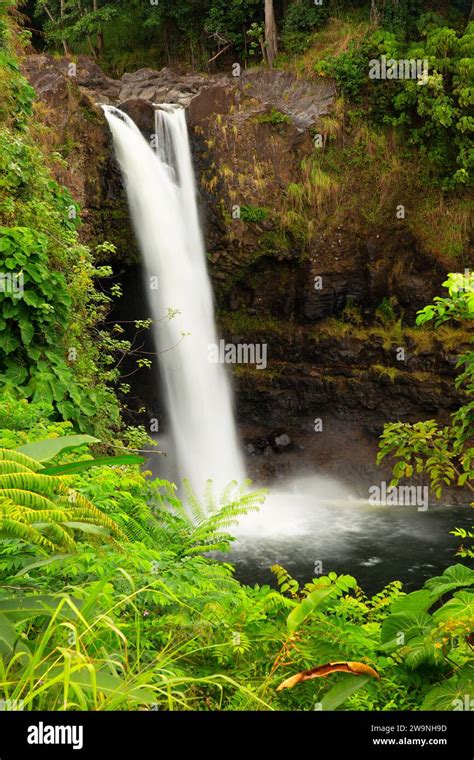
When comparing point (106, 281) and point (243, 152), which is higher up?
point (243, 152)

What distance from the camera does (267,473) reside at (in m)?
16.0

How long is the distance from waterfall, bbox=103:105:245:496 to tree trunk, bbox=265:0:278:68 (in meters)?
6.38

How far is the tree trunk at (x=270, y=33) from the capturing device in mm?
20328

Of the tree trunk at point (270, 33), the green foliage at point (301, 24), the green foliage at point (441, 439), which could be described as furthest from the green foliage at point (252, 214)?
the green foliage at point (441, 439)

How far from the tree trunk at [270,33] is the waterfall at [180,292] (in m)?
6.38

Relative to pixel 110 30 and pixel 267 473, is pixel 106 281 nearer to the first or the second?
pixel 267 473

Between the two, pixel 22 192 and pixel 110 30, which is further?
pixel 110 30

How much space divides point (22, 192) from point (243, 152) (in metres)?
9.40

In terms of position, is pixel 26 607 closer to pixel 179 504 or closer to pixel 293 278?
pixel 179 504

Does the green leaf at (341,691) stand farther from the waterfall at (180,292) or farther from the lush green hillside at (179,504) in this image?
the waterfall at (180,292)

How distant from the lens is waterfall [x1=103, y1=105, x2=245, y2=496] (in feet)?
48.6

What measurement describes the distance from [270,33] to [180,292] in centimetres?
1018
